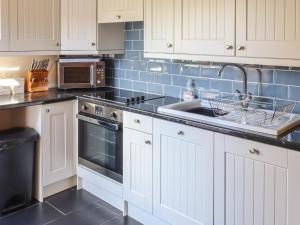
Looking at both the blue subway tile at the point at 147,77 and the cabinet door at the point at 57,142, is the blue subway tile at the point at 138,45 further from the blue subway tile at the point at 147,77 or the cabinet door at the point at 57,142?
the cabinet door at the point at 57,142

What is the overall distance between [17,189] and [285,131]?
2185 mm

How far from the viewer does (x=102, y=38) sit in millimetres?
3410

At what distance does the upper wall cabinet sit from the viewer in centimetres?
307

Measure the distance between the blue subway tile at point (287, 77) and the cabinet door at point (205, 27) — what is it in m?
0.38

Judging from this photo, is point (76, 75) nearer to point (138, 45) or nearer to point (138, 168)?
point (138, 45)

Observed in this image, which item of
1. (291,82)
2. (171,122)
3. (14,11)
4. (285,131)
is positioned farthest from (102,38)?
(285,131)

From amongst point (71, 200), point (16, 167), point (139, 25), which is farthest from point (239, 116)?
point (16, 167)

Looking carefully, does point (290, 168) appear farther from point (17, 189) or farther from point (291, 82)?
point (17, 189)

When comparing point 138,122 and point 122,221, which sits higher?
point 138,122

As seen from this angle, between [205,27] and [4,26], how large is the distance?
169cm

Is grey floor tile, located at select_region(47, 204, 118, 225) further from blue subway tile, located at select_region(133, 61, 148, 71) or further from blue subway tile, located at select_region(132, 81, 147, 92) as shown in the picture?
blue subway tile, located at select_region(133, 61, 148, 71)

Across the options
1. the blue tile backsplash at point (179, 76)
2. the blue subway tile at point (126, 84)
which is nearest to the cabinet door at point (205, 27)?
the blue tile backsplash at point (179, 76)

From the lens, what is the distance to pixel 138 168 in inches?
111

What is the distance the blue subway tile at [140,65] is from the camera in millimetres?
3434
